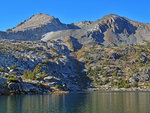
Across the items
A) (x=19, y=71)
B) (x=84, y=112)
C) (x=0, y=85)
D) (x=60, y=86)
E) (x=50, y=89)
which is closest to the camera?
(x=84, y=112)

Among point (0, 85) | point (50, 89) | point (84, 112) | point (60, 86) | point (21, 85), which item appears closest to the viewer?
point (84, 112)

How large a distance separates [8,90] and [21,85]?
10032 mm

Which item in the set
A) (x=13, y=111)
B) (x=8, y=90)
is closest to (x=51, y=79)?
(x=8, y=90)

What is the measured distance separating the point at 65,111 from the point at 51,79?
4508 inches

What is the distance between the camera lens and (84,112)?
61.3 metres

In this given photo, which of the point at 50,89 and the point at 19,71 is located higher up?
the point at 19,71

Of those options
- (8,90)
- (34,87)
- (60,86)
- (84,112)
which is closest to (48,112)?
(84,112)

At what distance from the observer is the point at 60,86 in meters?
173

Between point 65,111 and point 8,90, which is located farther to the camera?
point 8,90

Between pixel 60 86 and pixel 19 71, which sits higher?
pixel 19 71

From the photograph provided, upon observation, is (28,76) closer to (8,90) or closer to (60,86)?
(60,86)

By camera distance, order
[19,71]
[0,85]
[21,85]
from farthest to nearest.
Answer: [19,71] < [21,85] < [0,85]

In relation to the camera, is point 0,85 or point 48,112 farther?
point 0,85

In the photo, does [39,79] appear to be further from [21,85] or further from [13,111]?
[13,111]
